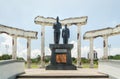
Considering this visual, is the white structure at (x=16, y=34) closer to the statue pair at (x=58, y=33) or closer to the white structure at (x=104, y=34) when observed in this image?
the statue pair at (x=58, y=33)

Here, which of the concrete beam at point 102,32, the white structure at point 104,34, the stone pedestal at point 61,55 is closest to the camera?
the stone pedestal at point 61,55

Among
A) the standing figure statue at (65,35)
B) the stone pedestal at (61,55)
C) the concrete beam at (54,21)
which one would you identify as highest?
the concrete beam at (54,21)

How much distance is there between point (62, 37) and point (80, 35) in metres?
5.08

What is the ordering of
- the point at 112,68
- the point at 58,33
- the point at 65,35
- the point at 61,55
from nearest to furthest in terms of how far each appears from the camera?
the point at 112,68, the point at 61,55, the point at 58,33, the point at 65,35

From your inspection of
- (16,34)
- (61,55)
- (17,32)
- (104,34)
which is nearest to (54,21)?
(17,32)

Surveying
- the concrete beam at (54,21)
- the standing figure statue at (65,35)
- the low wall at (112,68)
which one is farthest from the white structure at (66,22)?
the low wall at (112,68)

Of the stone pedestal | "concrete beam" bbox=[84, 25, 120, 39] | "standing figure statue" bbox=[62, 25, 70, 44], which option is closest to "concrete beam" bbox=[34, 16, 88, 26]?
"concrete beam" bbox=[84, 25, 120, 39]

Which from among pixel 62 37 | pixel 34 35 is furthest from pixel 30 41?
pixel 62 37

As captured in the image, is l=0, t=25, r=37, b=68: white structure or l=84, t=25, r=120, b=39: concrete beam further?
l=0, t=25, r=37, b=68: white structure

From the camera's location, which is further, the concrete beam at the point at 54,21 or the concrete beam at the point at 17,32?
the concrete beam at the point at 54,21

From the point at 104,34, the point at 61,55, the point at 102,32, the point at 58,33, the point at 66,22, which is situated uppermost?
the point at 66,22

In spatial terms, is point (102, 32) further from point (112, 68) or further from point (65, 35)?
point (112, 68)

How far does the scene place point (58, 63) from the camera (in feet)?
50.0

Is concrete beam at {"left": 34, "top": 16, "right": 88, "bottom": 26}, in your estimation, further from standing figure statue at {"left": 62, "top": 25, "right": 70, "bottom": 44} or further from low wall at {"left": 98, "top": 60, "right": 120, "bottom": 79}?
low wall at {"left": 98, "top": 60, "right": 120, "bottom": 79}
